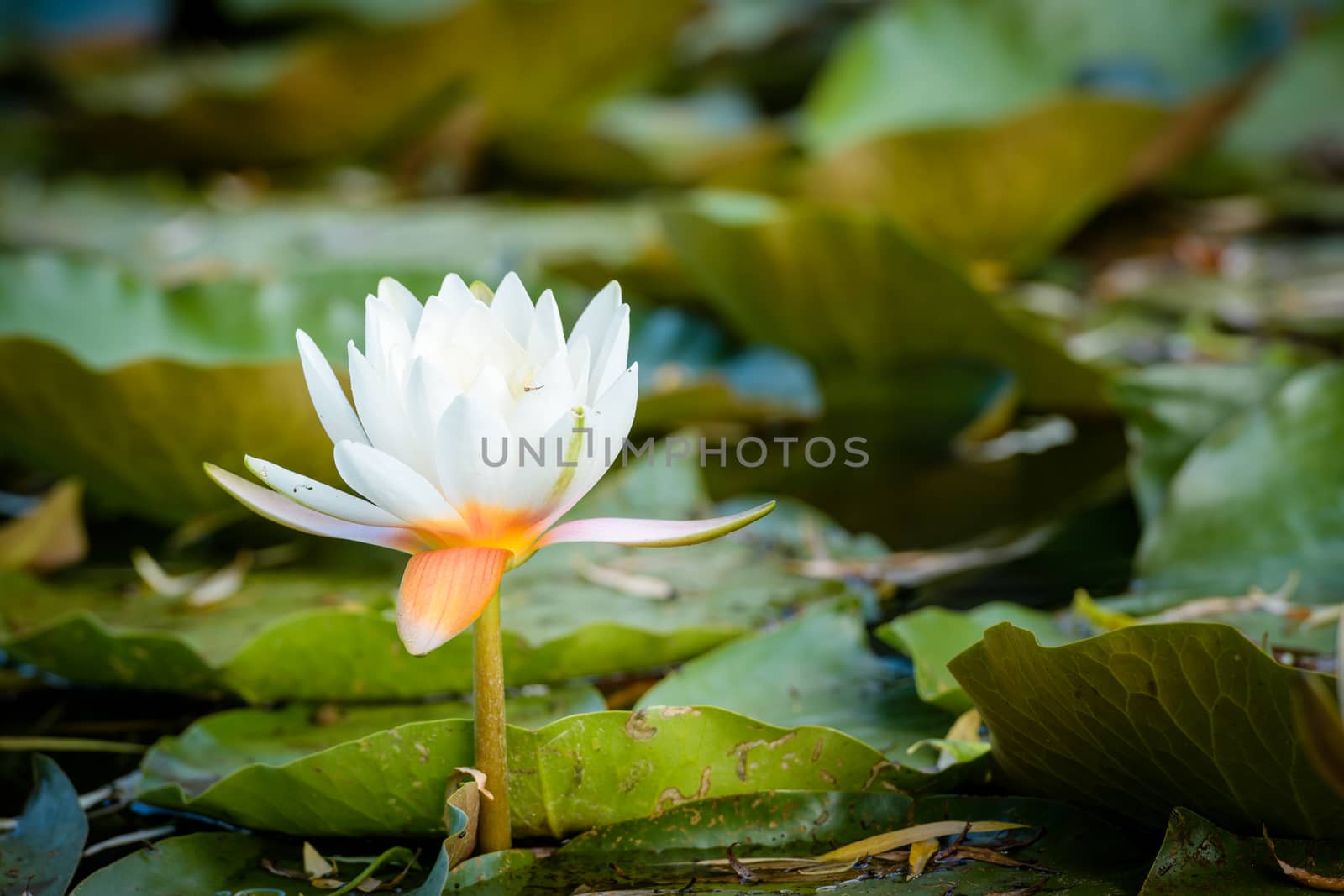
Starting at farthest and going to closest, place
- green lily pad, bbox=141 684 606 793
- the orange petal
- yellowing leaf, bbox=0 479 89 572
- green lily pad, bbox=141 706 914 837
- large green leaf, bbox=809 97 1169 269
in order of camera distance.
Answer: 1. large green leaf, bbox=809 97 1169 269
2. yellowing leaf, bbox=0 479 89 572
3. green lily pad, bbox=141 684 606 793
4. green lily pad, bbox=141 706 914 837
5. the orange petal

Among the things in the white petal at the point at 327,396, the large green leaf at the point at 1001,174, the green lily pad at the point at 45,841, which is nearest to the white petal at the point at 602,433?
the white petal at the point at 327,396

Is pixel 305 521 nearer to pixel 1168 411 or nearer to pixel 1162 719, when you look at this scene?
pixel 1162 719

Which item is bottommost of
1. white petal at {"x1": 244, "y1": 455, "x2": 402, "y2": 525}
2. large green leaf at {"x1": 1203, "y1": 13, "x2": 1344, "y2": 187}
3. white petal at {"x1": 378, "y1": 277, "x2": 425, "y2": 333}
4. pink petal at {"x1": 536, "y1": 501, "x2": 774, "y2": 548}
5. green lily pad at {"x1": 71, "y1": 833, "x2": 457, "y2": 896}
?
green lily pad at {"x1": 71, "y1": 833, "x2": 457, "y2": 896}

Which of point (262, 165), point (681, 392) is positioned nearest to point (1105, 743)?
point (681, 392)

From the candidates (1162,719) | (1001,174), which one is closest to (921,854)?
(1162,719)

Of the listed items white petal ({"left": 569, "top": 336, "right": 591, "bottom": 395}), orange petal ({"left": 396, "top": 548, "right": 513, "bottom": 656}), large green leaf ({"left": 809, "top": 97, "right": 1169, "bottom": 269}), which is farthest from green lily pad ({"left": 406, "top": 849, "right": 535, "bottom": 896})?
large green leaf ({"left": 809, "top": 97, "right": 1169, "bottom": 269})

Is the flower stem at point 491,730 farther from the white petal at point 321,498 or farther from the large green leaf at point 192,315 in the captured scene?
the large green leaf at point 192,315

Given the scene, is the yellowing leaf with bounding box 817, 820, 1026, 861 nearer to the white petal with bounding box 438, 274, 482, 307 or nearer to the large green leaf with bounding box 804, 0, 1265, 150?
the white petal with bounding box 438, 274, 482, 307

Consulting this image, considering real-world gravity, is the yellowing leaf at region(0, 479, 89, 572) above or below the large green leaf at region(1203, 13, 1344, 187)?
below

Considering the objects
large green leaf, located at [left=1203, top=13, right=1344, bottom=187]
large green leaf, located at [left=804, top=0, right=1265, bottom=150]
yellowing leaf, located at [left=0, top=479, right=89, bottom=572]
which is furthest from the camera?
large green leaf, located at [left=1203, top=13, right=1344, bottom=187]
